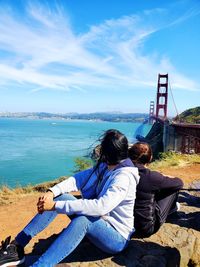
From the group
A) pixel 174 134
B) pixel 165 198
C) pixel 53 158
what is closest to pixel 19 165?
pixel 53 158

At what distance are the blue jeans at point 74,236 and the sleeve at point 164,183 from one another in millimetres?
532

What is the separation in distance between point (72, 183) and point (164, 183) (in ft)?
2.42

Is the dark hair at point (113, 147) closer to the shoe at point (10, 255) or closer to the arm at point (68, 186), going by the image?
the arm at point (68, 186)

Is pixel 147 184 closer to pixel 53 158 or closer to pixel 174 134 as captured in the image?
pixel 174 134

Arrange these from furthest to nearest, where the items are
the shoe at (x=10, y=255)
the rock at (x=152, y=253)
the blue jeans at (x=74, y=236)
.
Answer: the rock at (x=152, y=253) < the shoe at (x=10, y=255) < the blue jeans at (x=74, y=236)

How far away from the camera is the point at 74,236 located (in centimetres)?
251

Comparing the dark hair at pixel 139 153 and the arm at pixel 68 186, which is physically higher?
the dark hair at pixel 139 153

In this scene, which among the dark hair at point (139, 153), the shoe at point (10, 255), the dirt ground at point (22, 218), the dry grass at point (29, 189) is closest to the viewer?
the shoe at point (10, 255)

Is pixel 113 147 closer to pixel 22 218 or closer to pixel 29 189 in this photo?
pixel 22 218

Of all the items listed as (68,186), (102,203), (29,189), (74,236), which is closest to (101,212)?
(102,203)

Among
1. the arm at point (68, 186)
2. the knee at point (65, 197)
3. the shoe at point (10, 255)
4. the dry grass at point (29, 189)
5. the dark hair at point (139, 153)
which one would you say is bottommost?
the dry grass at point (29, 189)

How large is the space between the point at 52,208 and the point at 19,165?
27.3 metres

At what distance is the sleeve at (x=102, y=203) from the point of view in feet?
8.25

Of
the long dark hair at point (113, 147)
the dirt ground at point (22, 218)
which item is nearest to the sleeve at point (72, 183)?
the long dark hair at point (113, 147)
